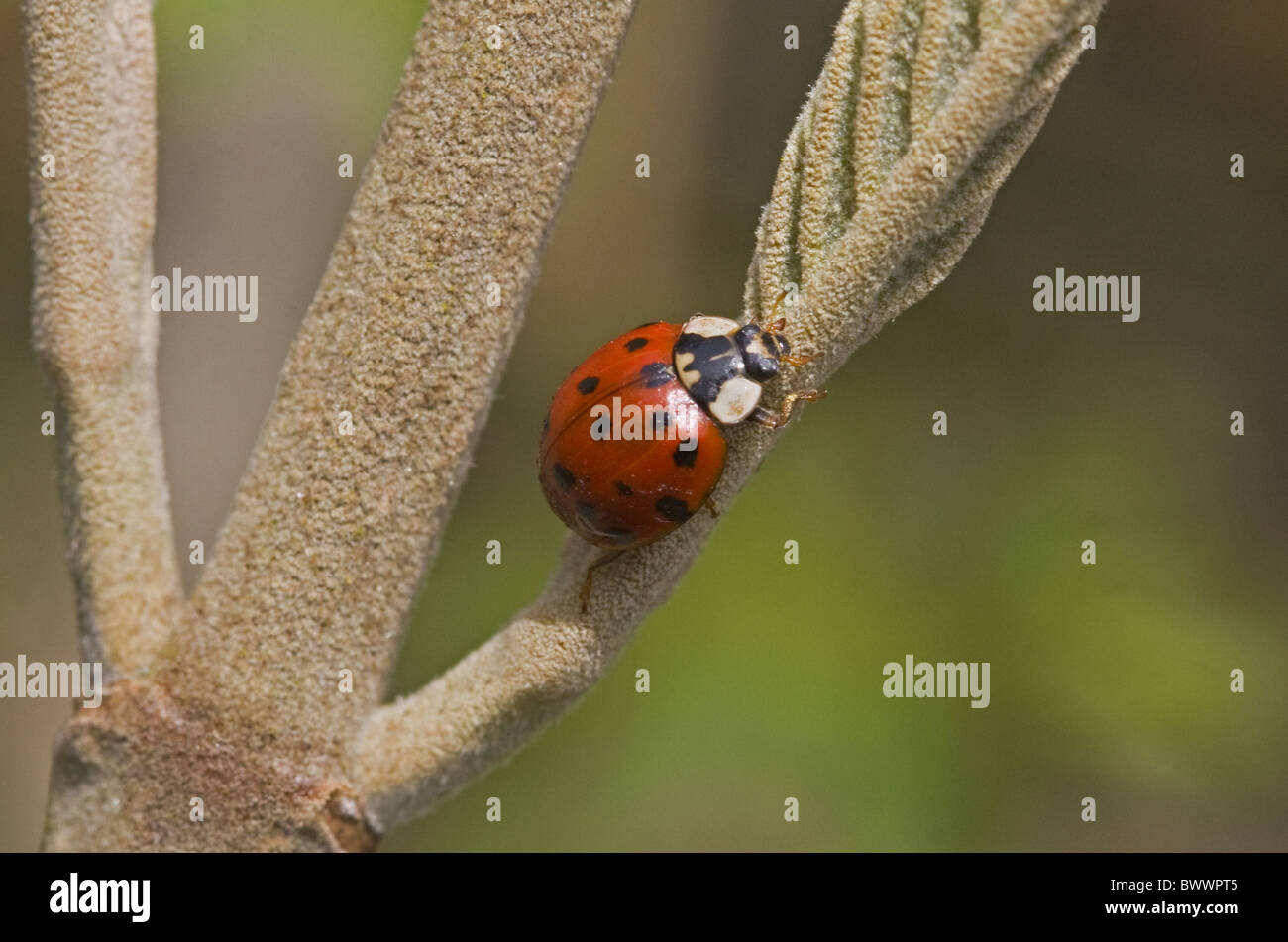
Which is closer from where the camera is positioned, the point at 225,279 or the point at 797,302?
the point at 797,302

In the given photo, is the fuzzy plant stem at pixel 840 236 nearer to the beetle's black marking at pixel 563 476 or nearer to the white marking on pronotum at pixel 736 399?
the white marking on pronotum at pixel 736 399

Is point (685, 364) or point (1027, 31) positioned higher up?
point (1027, 31)

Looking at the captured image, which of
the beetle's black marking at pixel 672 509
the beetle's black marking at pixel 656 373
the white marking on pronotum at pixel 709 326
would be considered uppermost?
the white marking on pronotum at pixel 709 326

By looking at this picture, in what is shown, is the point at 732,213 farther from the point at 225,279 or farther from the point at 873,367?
the point at 225,279

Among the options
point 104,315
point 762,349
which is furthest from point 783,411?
point 104,315

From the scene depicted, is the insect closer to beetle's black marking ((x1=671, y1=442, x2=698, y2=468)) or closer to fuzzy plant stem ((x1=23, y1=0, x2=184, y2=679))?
beetle's black marking ((x1=671, y1=442, x2=698, y2=468))

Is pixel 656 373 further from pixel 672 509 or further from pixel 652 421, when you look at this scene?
pixel 672 509

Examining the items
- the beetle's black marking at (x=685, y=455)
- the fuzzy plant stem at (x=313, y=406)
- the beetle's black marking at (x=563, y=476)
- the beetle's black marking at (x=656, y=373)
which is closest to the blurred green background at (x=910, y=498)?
the beetle's black marking at (x=563, y=476)
